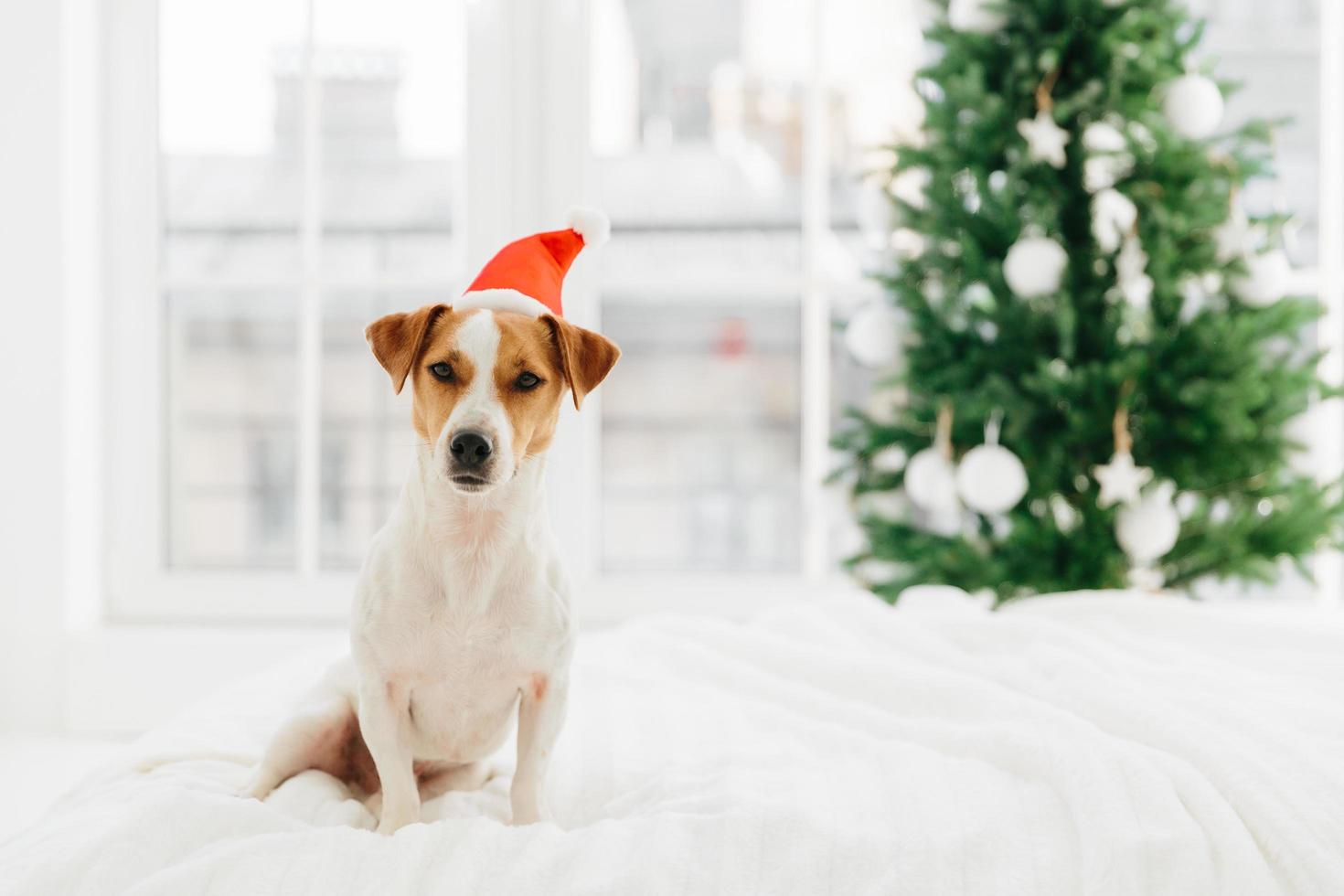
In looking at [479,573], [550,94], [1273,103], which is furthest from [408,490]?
[1273,103]

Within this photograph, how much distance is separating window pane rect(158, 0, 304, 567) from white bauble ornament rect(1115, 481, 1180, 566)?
221 cm

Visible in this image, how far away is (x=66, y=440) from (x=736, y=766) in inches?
88.2

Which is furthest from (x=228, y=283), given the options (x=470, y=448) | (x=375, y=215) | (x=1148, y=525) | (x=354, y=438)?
(x=1148, y=525)

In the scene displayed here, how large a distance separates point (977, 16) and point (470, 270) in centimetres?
139

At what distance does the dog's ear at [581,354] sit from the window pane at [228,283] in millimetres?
1993

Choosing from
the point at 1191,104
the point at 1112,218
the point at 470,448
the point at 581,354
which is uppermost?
the point at 1191,104

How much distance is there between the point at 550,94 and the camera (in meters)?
2.85

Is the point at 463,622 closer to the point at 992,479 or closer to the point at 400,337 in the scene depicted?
the point at 400,337

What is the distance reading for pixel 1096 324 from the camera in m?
2.34

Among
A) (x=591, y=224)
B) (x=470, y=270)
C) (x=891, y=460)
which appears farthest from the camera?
(x=470, y=270)

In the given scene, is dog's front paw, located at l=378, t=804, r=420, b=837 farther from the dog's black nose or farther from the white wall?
the white wall

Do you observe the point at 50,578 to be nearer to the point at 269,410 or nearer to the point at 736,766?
the point at 269,410

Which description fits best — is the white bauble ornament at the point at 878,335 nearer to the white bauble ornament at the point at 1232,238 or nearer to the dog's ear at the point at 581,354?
the white bauble ornament at the point at 1232,238

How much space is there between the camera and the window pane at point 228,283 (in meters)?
3.04
